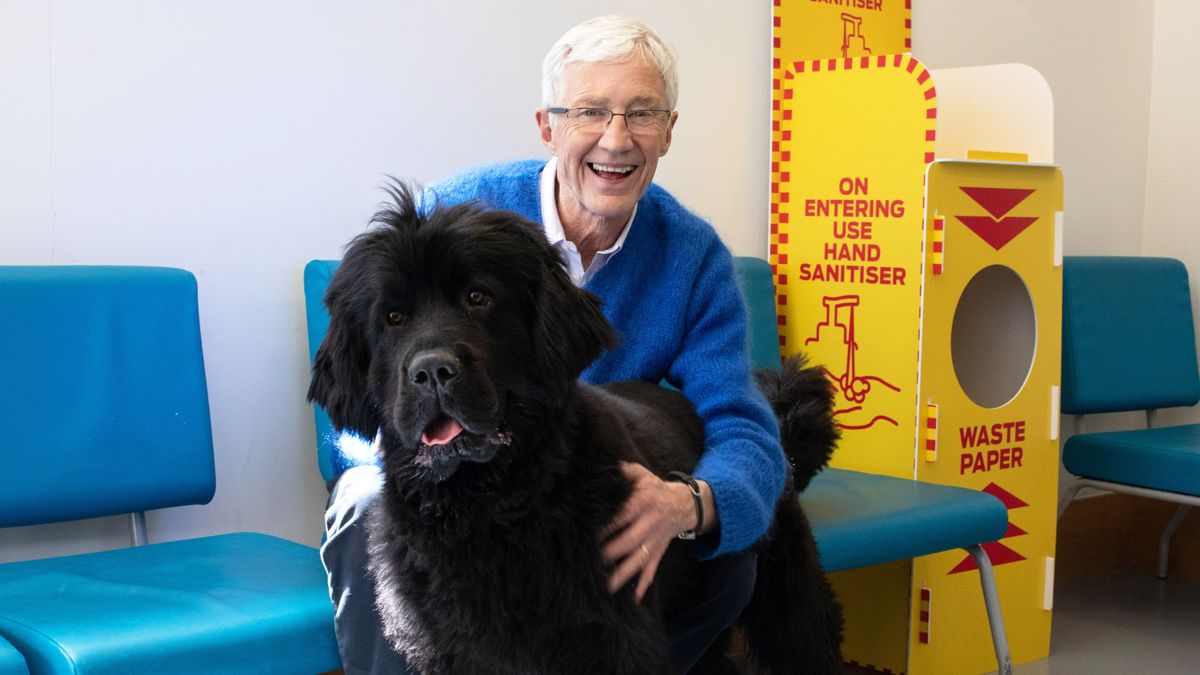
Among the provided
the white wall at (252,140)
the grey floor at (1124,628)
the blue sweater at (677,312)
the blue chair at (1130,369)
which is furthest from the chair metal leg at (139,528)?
the blue chair at (1130,369)

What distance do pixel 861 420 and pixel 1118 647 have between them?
1.13 m

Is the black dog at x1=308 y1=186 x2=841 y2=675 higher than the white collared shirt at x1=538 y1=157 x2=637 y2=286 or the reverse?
the reverse

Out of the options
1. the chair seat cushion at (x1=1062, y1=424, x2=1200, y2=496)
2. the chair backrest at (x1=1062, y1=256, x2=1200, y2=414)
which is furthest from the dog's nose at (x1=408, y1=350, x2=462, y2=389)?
the chair backrest at (x1=1062, y1=256, x2=1200, y2=414)

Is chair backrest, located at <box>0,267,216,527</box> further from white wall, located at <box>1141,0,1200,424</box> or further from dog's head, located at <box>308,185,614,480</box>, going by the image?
white wall, located at <box>1141,0,1200,424</box>

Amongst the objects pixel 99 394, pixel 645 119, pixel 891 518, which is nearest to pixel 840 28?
pixel 891 518

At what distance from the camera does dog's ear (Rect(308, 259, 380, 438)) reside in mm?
1522

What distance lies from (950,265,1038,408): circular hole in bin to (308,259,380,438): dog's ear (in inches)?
101

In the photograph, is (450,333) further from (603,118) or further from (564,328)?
(603,118)

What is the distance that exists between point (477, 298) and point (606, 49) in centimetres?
71

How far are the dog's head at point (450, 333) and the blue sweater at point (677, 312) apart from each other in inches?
19.6

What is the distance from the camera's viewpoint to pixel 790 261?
359 cm

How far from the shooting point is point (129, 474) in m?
2.36

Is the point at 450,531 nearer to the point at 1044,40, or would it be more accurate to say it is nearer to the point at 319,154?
the point at 319,154

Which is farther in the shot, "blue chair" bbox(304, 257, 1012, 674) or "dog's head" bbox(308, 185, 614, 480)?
"blue chair" bbox(304, 257, 1012, 674)
